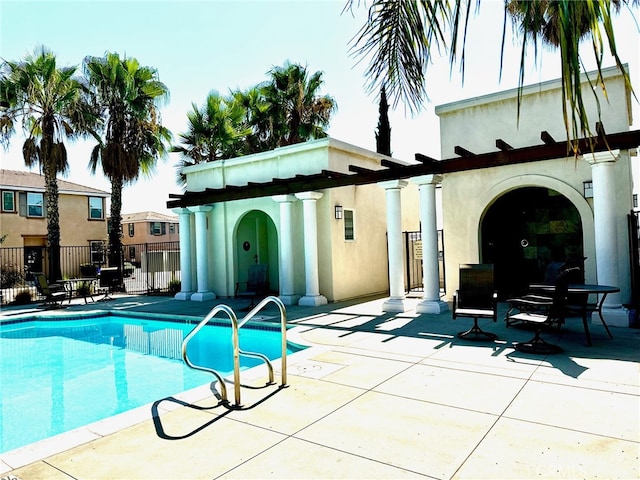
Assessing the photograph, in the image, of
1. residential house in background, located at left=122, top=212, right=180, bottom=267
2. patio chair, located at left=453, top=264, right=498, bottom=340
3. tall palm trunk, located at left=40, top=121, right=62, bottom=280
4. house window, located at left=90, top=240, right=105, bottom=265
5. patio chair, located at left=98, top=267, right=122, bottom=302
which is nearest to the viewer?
patio chair, located at left=453, top=264, right=498, bottom=340

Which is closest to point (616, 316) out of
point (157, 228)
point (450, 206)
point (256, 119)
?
point (450, 206)

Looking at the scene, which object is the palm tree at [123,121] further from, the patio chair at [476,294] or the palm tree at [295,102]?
the patio chair at [476,294]

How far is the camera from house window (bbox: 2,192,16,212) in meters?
26.4

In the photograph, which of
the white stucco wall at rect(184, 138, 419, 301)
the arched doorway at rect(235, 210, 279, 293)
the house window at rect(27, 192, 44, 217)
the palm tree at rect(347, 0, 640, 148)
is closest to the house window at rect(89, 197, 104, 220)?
the house window at rect(27, 192, 44, 217)

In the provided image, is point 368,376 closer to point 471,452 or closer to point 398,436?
point 398,436

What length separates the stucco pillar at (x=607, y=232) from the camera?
848 centimetres

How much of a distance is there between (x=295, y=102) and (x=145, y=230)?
27406 millimetres

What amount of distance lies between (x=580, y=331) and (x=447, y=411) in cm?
501

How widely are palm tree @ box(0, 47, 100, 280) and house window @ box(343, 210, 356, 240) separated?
11547 mm

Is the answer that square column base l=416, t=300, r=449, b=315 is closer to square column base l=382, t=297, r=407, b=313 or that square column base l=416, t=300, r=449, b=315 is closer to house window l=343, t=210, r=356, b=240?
square column base l=382, t=297, r=407, b=313

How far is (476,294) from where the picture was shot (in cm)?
812

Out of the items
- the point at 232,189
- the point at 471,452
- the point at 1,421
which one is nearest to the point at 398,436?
the point at 471,452

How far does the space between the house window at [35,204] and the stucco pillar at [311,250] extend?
22824 millimetres

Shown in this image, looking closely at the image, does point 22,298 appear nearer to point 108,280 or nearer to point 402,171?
point 108,280
